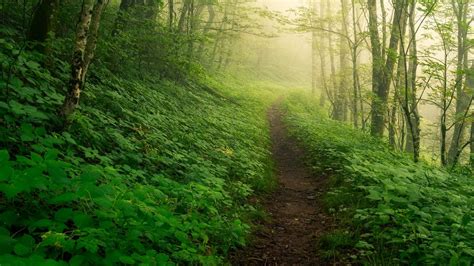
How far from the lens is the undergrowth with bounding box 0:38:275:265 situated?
105 inches

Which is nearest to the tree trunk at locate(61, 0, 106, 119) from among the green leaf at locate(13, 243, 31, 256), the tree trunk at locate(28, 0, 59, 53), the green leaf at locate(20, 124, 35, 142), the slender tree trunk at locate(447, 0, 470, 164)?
the green leaf at locate(20, 124, 35, 142)

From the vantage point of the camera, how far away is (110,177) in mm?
3654

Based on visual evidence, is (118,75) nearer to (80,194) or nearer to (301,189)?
(301,189)

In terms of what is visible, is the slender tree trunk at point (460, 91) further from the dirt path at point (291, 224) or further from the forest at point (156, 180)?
the dirt path at point (291, 224)

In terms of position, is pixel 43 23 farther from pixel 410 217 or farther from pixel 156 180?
pixel 410 217

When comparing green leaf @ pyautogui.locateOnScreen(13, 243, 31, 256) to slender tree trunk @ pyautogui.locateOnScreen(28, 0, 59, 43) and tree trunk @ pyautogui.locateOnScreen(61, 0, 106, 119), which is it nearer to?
tree trunk @ pyautogui.locateOnScreen(61, 0, 106, 119)

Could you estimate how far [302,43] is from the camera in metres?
81.2

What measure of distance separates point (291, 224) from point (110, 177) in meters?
3.48

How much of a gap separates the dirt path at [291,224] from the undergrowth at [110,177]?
36 cm

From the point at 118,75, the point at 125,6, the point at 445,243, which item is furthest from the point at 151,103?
the point at 445,243

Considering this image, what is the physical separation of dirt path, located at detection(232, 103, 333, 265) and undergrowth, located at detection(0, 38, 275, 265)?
36 centimetres

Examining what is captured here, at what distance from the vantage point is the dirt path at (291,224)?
4828mm

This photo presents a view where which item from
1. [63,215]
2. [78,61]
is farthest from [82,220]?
[78,61]

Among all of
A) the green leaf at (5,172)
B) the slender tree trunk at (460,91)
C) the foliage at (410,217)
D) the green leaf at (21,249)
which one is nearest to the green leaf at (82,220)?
the green leaf at (21,249)
